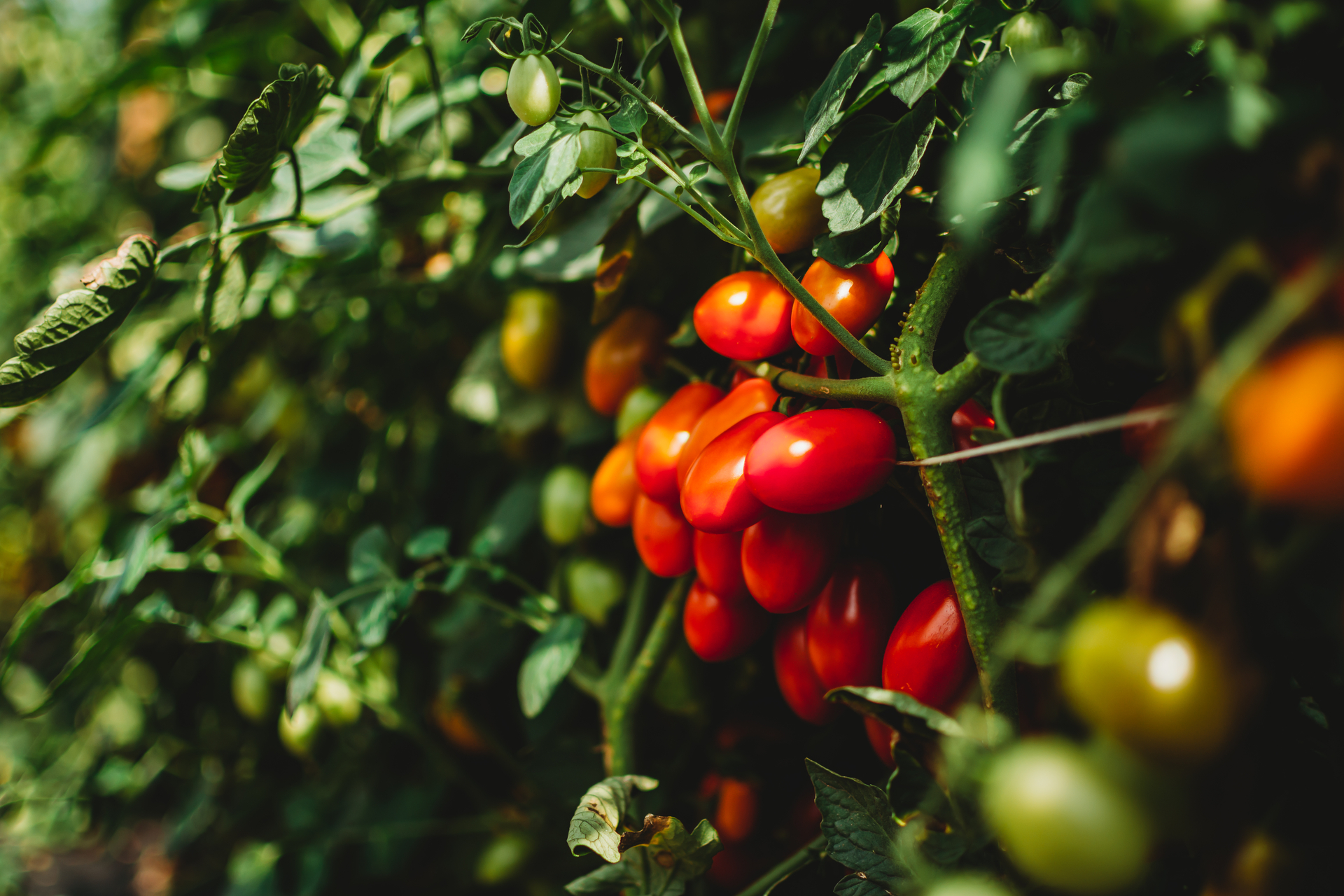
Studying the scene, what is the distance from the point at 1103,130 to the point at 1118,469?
0.13 metres

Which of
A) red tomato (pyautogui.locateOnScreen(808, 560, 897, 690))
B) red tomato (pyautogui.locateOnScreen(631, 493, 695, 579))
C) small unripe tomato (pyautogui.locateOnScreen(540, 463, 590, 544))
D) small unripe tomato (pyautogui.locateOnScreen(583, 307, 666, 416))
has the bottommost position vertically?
small unripe tomato (pyautogui.locateOnScreen(540, 463, 590, 544))

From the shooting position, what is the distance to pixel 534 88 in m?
0.33

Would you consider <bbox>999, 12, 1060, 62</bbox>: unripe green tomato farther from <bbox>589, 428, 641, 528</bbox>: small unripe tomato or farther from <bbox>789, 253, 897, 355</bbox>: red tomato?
<bbox>589, 428, 641, 528</bbox>: small unripe tomato

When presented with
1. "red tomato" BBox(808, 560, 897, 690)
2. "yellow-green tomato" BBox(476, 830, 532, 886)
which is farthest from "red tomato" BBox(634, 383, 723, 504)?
"yellow-green tomato" BBox(476, 830, 532, 886)

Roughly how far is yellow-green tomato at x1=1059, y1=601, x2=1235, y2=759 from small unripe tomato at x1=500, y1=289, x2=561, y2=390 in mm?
523

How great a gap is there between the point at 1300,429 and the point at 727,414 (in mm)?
275

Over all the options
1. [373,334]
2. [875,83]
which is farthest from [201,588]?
[875,83]

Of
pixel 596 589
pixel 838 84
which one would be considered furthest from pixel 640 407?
pixel 838 84

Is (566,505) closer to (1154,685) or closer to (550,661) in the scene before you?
(550,661)

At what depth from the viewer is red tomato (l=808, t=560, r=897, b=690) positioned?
380 millimetres

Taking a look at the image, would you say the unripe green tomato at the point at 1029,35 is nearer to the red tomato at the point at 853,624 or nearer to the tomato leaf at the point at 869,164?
the tomato leaf at the point at 869,164

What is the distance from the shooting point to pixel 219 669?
92 cm

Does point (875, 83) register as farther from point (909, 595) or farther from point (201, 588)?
point (201, 588)

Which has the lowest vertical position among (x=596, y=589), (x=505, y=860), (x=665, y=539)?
(x=505, y=860)
